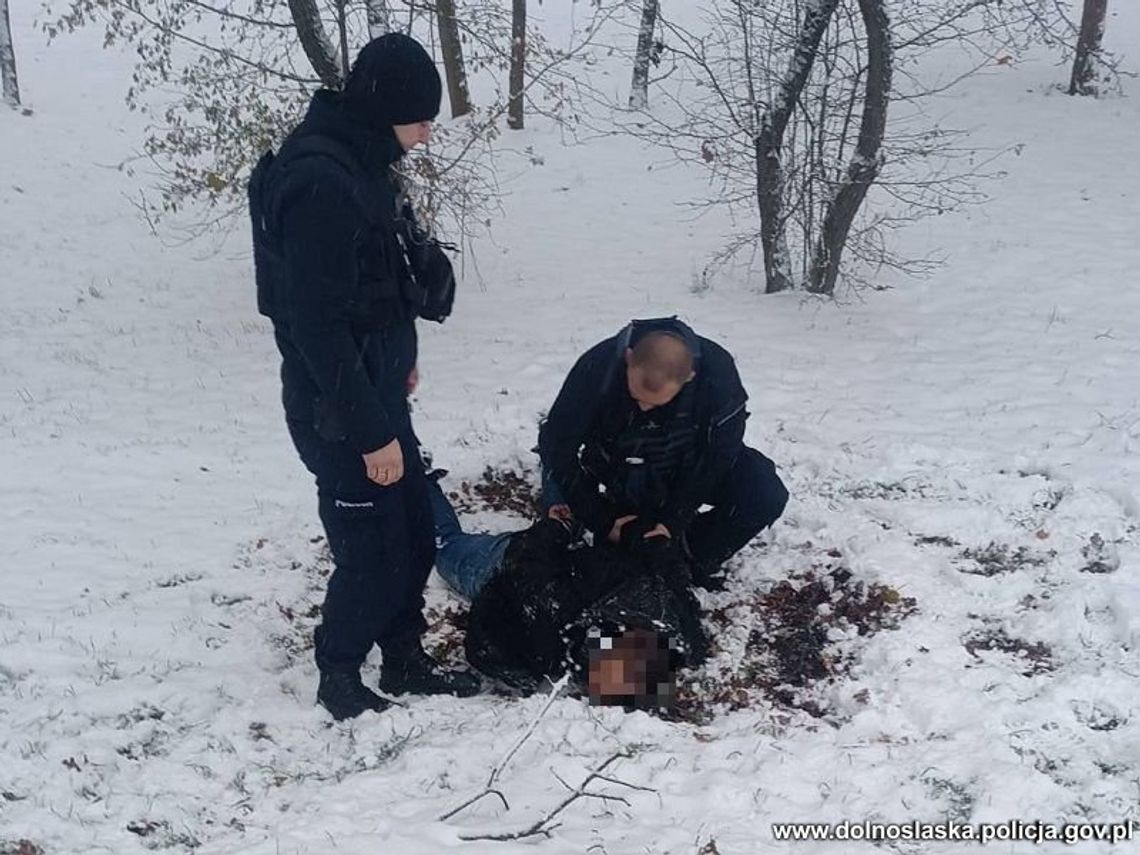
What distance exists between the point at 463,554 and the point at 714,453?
1311 mm

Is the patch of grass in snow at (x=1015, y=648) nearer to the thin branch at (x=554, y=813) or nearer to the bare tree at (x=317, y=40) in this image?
the thin branch at (x=554, y=813)

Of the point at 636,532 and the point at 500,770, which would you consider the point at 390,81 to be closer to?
the point at 636,532

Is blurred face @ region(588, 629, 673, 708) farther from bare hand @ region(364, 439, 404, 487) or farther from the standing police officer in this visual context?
bare hand @ region(364, 439, 404, 487)

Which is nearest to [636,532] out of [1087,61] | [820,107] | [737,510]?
[737,510]

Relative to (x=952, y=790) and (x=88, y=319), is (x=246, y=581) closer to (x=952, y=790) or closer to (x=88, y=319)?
(x=952, y=790)

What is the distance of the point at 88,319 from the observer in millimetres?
9867

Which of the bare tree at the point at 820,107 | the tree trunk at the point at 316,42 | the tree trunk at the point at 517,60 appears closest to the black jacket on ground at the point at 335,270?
the tree trunk at the point at 316,42

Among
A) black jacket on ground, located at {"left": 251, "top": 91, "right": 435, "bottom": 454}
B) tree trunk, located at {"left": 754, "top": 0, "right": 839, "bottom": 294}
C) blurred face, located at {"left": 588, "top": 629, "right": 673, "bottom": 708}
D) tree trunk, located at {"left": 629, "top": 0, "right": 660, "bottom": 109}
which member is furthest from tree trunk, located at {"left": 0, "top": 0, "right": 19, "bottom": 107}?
blurred face, located at {"left": 588, "top": 629, "right": 673, "bottom": 708}

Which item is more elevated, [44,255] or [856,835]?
[44,255]

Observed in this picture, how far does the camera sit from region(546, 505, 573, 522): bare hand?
15.0 ft

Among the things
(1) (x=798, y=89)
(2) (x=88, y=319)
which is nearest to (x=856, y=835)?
(1) (x=798, y=89)

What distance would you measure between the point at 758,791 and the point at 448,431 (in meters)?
3.66

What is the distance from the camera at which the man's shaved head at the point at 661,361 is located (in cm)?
397

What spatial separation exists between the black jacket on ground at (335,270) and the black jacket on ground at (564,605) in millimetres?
1050
